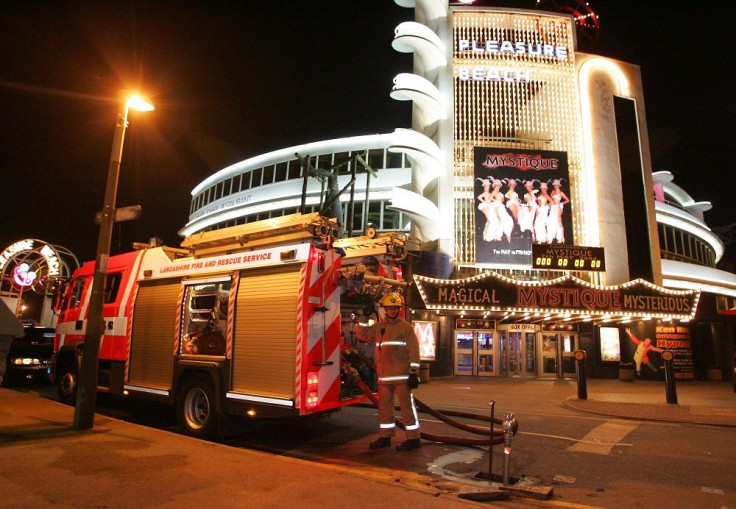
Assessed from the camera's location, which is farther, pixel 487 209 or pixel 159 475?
pixel 487 209

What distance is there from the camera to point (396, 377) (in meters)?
6.55

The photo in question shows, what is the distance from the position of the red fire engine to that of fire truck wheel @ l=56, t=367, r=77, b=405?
625 mm

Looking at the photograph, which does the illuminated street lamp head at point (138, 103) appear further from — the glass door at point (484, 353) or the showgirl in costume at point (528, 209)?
the glass door at point (484, 353)

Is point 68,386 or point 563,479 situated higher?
point 68,386

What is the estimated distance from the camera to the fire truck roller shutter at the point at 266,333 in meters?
6.29

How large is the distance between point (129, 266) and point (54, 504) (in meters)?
5.83

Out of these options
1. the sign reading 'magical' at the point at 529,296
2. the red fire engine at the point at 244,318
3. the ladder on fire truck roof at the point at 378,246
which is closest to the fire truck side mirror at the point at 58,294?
the red fire engine at the point at 244,318

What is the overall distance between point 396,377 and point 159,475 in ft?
10.3

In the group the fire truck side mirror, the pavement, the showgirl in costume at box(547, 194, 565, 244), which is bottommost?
the pavement

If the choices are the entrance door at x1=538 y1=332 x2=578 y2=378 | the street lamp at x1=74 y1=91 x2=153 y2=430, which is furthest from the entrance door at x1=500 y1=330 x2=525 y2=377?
the street lamp at x1=74 y1=91 x2=153 y2=430

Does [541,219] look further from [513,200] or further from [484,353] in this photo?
[484,353]

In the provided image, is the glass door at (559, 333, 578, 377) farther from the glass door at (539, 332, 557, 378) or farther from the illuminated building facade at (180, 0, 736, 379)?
the glass door at (539, 332, 557, 378)

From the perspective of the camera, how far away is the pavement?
165 inches

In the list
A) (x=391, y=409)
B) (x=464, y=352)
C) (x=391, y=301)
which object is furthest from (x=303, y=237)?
(x=464, y=352)
